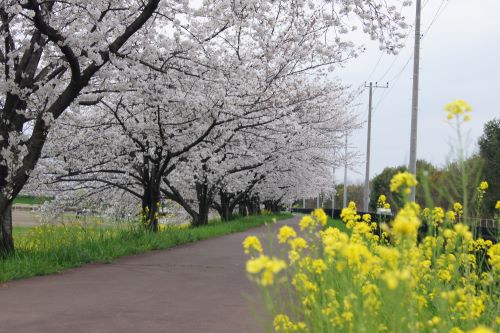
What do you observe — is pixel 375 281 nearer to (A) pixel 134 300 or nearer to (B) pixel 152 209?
(A) pixel 134 300

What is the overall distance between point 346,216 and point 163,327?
2091 millimetres

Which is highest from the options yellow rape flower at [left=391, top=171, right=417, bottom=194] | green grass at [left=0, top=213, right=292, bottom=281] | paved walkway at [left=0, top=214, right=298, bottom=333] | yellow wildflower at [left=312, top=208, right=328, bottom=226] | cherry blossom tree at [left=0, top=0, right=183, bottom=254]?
cherry blossom tree at [left=0, top=0, right=183, bottom=254]

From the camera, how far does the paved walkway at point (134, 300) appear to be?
5.25 meters

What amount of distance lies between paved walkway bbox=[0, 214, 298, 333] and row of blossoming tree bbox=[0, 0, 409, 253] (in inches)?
84.9

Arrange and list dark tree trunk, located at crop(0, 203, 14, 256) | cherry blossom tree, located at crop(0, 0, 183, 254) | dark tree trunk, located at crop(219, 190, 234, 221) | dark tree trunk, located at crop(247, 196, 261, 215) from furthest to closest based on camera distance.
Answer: dark tree trunk, located at crop(247, 196, 261, 215), dark tree trunk, located at crop(219, 190, 234, 221), dark tree trunk, located at crop(0, 203, 14, 256), cherry blossom tree, located at crop(0, 0, 183, 254)

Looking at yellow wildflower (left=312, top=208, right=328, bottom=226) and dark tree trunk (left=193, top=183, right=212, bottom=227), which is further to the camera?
dark tree trunk (left=193, top=183, right=212, bottom=227)

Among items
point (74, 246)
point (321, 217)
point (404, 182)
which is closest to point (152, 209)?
point (74, 246)

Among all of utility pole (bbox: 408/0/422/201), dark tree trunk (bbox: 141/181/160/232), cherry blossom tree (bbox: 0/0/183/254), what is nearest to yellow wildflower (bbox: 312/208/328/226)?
cherry blossom tree (bbox: 0/0/183/254)

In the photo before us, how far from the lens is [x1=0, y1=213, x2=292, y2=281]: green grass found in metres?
8.19

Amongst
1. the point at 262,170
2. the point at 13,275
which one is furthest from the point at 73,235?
the point at 262,170

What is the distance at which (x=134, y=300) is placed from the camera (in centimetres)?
647

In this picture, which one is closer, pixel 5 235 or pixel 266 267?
pixel 266 267

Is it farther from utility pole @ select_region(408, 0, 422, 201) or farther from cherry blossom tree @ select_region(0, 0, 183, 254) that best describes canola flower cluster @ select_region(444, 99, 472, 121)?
utility pole @ select_region(408, 0, 422, 201)

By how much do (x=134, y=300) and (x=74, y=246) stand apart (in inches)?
150
